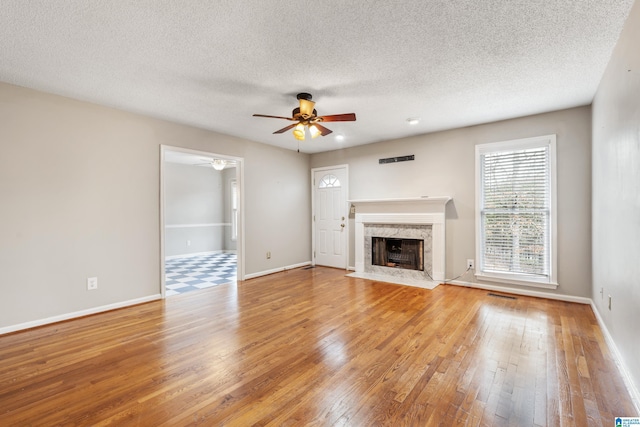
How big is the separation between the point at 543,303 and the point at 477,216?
1401mm

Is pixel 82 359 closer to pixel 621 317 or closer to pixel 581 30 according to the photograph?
pixel 621 317

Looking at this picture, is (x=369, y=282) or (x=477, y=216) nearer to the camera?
(x=477, y=216)

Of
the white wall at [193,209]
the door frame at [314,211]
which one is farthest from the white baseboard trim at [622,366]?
the white wall at [193,209]

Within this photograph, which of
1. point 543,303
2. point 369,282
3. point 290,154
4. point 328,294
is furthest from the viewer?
point 290,154

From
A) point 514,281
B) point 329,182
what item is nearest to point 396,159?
point 329,182

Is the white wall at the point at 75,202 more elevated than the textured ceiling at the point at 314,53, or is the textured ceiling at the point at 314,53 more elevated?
the textured ceiling at the point at 314,53

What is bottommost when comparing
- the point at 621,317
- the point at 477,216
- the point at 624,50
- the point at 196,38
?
the point at 621,317

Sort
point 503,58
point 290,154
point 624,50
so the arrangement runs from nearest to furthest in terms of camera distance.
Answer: point 624,50
point 503,58
point 290,154

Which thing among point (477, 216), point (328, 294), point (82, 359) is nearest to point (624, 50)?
point (477, 216)

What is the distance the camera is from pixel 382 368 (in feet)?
7.17

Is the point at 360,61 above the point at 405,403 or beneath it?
above

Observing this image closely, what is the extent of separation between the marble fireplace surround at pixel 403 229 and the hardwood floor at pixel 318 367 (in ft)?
4.03

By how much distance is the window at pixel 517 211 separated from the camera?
12.9 ft

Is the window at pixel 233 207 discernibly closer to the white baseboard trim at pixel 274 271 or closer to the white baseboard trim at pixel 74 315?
the white baseboard trim at pixel 274 271
